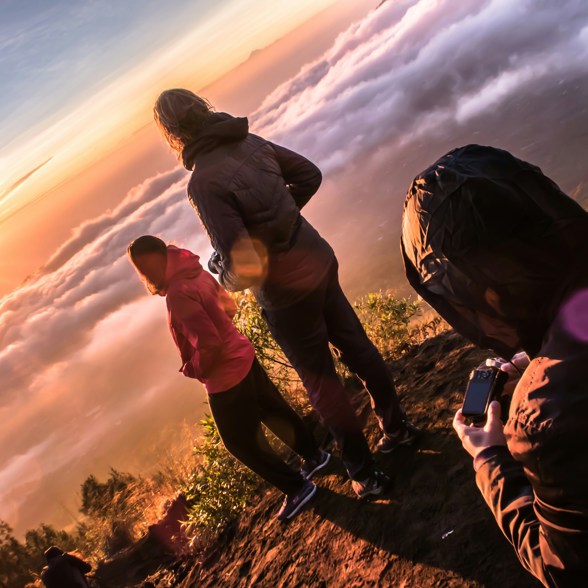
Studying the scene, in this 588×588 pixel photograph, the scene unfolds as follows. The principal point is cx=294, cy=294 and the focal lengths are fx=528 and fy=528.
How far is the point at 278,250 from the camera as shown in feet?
9.44

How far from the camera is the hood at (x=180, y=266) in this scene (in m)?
3.12

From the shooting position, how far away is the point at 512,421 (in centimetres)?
120

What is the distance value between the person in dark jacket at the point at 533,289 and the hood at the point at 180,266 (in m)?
2.05

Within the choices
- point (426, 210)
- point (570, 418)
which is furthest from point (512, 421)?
point (426, 210)

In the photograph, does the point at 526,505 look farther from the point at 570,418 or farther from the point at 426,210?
the point at 426,210

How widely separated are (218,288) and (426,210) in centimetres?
228

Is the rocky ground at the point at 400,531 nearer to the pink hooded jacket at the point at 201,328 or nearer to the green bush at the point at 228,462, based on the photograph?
the green bush at the point at 228,462

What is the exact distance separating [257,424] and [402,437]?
3.26 feet

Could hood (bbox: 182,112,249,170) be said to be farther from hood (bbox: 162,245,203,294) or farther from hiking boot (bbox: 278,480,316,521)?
hiking boot (bbox: 278,480,316,521)

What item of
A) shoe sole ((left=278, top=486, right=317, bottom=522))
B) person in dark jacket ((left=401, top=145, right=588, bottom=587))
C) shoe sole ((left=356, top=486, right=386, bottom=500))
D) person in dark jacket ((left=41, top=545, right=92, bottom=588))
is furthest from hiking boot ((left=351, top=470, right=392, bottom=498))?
person in dark jacket ((left=41, top=545, right=92, bottom=588))

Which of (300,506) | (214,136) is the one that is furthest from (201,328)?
(300,506)

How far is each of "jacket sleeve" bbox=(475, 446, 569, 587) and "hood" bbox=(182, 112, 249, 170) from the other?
6.71ft

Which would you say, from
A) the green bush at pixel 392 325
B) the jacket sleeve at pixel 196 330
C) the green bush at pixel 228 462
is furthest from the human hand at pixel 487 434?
the green bush at pixel 392 325

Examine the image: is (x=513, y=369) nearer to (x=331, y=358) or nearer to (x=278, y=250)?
(x=278, y=250)
